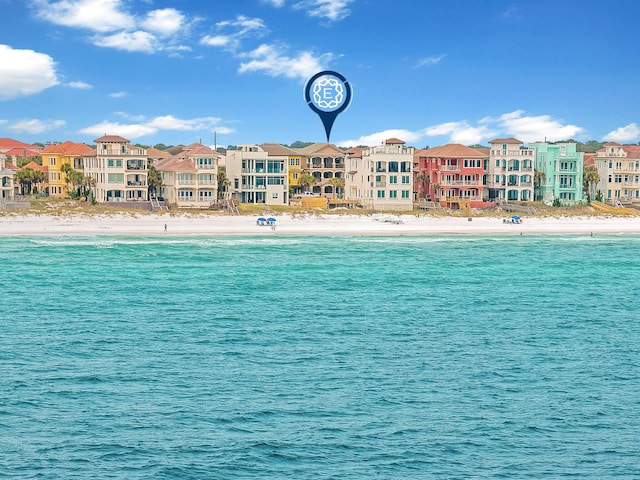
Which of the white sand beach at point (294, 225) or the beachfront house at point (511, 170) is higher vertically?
the beachfront house at point (511, 170)

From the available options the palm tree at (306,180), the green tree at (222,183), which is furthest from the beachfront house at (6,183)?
the palm tree at (306,180)

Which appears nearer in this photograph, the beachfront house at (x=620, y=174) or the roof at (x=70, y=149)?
the roof at (x=70, y=149)

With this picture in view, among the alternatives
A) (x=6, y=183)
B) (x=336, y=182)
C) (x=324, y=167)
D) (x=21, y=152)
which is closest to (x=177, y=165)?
(x=6, y=183)

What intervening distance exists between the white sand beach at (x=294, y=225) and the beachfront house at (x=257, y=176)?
826cm

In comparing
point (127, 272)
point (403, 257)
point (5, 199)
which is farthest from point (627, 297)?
point (5, 199)

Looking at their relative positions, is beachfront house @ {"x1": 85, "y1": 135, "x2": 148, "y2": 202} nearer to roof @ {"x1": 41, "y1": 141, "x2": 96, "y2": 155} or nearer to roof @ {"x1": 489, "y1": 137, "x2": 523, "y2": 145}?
roof @ {"x1": 41, "y1": 141, "x2": 96, "y2": 155}

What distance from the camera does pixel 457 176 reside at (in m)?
102

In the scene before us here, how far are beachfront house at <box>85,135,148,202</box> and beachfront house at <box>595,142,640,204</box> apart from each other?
5600 cm

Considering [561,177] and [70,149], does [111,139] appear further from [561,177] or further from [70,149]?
[561,177]

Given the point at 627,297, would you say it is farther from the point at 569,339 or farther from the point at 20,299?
the point at 20,299

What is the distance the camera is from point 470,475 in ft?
64.4

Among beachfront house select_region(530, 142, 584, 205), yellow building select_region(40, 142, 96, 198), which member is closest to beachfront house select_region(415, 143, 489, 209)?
beachfront house select_region(530, 142, 584, 205)

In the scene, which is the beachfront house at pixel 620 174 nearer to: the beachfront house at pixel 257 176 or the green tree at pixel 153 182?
the beachfront house at pixel 257 176

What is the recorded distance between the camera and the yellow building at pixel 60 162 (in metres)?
103
